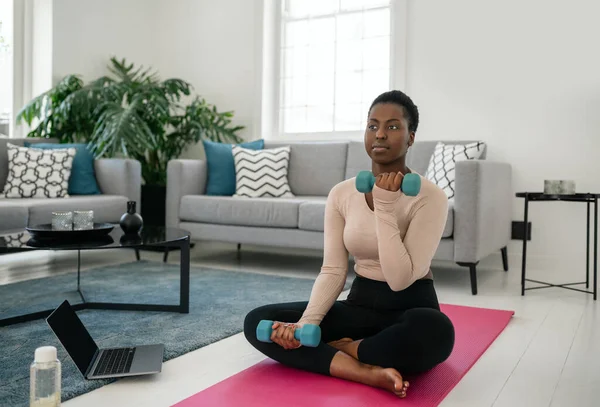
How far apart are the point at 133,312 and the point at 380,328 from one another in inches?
52.3

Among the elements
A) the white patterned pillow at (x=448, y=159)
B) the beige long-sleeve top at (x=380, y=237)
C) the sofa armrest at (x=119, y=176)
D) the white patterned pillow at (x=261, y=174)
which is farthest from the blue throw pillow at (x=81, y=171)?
the beige long-sleeve top at (x=380, y=237)

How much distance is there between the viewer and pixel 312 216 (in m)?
3.85

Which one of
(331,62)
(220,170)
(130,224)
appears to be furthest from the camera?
(331,62)

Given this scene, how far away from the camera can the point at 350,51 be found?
16.7 feet

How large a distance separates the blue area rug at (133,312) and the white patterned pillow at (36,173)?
743mm

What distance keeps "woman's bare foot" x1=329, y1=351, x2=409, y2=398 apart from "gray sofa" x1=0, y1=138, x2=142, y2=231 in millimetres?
2470

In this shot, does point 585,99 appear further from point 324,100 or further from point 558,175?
point 324,100

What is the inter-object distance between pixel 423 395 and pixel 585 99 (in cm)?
295

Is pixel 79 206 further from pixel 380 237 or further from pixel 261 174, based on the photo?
pixel 380 237

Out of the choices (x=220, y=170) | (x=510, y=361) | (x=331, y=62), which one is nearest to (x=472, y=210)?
(x=510, y=361)

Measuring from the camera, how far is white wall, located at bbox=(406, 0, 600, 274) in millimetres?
4047

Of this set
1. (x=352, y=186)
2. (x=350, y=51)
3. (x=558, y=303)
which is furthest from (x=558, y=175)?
(x=352, y=186)

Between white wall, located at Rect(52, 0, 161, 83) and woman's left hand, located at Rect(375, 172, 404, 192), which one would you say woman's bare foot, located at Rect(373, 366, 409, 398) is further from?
white wall, located at Rect(52, 0, 161, 83)

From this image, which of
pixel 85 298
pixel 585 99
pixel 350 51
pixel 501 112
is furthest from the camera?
pixel 350 51
